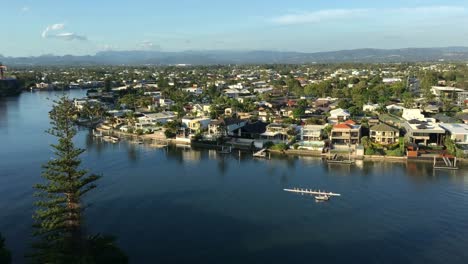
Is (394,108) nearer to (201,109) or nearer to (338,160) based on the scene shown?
(338,160)

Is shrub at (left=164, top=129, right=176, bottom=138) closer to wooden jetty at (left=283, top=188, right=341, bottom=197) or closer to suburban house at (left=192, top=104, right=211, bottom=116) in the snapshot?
suburban house at (left=192, top=104, right=211, bottom=116)

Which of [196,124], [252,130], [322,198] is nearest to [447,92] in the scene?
[252,130]

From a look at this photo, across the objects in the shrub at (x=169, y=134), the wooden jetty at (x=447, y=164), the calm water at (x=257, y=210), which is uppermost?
the shrub at (x=169, y=134)

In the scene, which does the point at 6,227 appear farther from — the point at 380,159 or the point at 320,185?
the point at 380,159

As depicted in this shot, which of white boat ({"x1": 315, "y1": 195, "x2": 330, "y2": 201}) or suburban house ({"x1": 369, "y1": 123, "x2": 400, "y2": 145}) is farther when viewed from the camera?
suburban house ({"x1": 369, "y1": 123, "x2": 400, "y2": 145})

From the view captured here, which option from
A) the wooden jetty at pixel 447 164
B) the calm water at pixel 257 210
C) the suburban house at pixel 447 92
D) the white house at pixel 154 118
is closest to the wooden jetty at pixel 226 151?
the calm water at pixel 257 210

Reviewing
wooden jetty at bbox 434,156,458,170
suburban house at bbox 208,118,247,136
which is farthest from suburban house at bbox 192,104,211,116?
wooden jetty at bbox 434,156,458,170

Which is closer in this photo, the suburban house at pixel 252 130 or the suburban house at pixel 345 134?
the suburban house at pixel 345 134

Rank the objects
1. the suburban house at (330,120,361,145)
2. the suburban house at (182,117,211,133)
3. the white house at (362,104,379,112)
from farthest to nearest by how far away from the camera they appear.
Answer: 1. the white house at (362,104,379,112)
2. the suburban house at (182,117,211,133)
3. the suburban house at (330,120,361,145)

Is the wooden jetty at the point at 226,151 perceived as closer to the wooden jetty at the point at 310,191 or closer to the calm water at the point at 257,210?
the calm water at the point at 257,210

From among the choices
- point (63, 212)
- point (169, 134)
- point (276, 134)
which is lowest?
point (169, 134)
